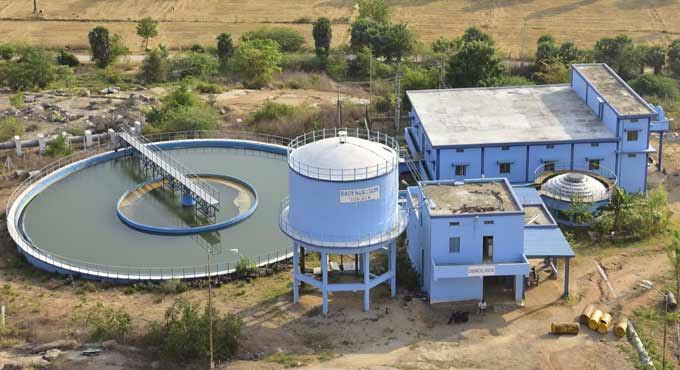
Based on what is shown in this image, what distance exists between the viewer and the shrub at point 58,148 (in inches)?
2948

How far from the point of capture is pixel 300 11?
128625 millimetres

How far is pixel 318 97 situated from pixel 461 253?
40073mm

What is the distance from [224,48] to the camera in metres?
A: 102

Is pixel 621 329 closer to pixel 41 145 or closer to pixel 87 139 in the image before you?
pixel 87 139

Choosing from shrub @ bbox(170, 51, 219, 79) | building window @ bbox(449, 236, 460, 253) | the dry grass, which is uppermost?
the dry grass

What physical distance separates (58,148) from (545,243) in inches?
1527

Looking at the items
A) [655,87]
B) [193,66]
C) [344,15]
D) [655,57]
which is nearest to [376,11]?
[344,15]

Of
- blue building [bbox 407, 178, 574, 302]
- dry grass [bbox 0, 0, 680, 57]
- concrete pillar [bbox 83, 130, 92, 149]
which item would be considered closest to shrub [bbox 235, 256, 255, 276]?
blue building [bbox 407, 178, 574, 302]

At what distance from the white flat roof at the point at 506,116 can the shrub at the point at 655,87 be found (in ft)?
57.8

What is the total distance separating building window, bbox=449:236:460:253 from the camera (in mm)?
52031

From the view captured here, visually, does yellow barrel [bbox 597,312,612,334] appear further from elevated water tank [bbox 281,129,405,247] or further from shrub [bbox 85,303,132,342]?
shrub [bbox 85,303,132,342]

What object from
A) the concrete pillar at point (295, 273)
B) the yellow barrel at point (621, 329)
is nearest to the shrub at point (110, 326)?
the concrete pillar at point (295, 273)

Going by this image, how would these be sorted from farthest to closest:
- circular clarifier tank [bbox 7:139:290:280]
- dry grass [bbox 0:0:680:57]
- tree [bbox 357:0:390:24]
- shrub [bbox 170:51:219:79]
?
dry grass [bbox 0:0:680:57] < tree [bbox 357:0:390:24] < shrub [bbox 170:51:219:79] < circular clarifier tank [bbox 7:139:290:280]

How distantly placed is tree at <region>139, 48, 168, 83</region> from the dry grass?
1602cm
